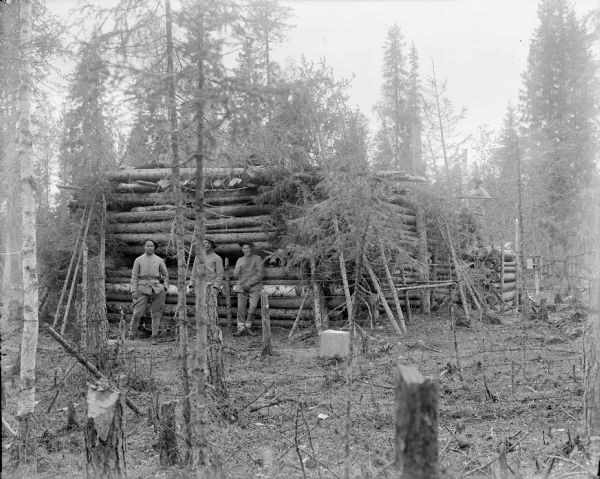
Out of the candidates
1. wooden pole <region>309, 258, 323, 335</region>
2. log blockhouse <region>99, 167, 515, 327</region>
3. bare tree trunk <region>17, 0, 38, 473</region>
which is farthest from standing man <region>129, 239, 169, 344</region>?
bare tree trunk <region>17, 0, 38, 473</region>

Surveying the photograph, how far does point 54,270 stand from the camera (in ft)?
50.1

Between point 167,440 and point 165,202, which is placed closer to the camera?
point 167,440

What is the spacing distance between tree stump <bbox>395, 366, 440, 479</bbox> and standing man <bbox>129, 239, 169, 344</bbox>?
11.6m

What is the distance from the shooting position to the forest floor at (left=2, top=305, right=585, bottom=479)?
480 centimetres

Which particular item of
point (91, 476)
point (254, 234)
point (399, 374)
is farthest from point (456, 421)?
point (254, 234)

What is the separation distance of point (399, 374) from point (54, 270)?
14.8 meters

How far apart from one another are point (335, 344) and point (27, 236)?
18.1ft

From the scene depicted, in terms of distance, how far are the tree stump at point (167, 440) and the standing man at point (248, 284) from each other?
8577 mm

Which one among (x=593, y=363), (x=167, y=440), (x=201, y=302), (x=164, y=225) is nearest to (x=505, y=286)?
(x=164, y=225)

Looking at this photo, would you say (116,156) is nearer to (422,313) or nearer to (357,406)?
(422,313)

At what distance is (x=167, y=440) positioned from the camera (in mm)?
4930

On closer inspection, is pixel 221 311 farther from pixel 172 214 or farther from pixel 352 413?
pixel 352 413

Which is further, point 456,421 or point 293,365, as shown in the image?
point 293,365

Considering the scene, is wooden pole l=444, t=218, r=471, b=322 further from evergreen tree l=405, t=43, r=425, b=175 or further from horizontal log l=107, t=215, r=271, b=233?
evergreen tree l=405, t=43, r=425, b=175
